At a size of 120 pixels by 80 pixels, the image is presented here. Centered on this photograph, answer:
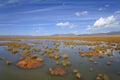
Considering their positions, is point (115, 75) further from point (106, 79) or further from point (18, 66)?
point (18, 66)

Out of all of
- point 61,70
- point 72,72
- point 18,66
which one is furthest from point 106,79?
point 18,66

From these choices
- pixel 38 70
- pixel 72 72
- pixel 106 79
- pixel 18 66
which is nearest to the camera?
pixel 106 79

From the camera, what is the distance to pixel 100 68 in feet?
67.7

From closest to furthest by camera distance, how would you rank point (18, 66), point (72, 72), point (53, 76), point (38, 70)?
point (53, 76) < point (72, 72) < point (38, 70) < point (18, 66)

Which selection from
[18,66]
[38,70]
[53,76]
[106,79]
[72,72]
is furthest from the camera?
[18,66]

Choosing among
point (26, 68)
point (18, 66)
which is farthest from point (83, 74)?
point (18, 66)

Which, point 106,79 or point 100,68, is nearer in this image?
point 106,79

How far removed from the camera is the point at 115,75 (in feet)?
57.8

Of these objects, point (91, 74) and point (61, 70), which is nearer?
point (91, 74)

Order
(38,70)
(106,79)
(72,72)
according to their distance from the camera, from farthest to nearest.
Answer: (38,70) → (72,72) → (106,79)

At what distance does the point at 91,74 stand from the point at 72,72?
2502mm

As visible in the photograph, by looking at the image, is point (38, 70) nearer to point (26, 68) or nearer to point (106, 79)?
point (26, 68)

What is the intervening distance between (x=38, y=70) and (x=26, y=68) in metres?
2.26

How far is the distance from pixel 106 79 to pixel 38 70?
935cm
